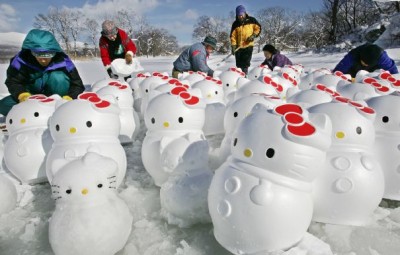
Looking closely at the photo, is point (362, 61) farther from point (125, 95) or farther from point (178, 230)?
point (178, 230)

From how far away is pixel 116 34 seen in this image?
623cm

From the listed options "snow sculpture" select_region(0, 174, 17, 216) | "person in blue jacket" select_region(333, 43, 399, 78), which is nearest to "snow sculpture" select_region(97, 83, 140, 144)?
"snow sculpture" select_region(0, 174, 17, 216)

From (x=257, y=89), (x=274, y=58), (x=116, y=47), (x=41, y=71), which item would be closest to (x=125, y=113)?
(x=41, y=71)

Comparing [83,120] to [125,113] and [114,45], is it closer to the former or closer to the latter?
[125,113]

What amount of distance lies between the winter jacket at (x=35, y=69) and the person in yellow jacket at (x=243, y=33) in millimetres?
4511

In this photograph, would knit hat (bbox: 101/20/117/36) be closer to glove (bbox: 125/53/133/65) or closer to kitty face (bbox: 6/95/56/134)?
glove (bbox: 125/53/133/65)

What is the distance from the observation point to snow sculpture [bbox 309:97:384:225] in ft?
6.78

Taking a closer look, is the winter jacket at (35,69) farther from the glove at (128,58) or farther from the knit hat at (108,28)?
the knit hat at (108,28)

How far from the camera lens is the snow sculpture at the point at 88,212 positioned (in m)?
1.85

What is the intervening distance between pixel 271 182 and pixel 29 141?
2.11m

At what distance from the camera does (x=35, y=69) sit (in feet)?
13.3

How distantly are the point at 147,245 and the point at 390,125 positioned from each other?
6.09 ft

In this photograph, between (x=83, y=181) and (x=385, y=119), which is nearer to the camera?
(x=83, y=181)

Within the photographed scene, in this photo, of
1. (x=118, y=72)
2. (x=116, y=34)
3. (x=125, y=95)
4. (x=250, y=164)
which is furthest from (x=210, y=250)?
(x=116, y=34)
